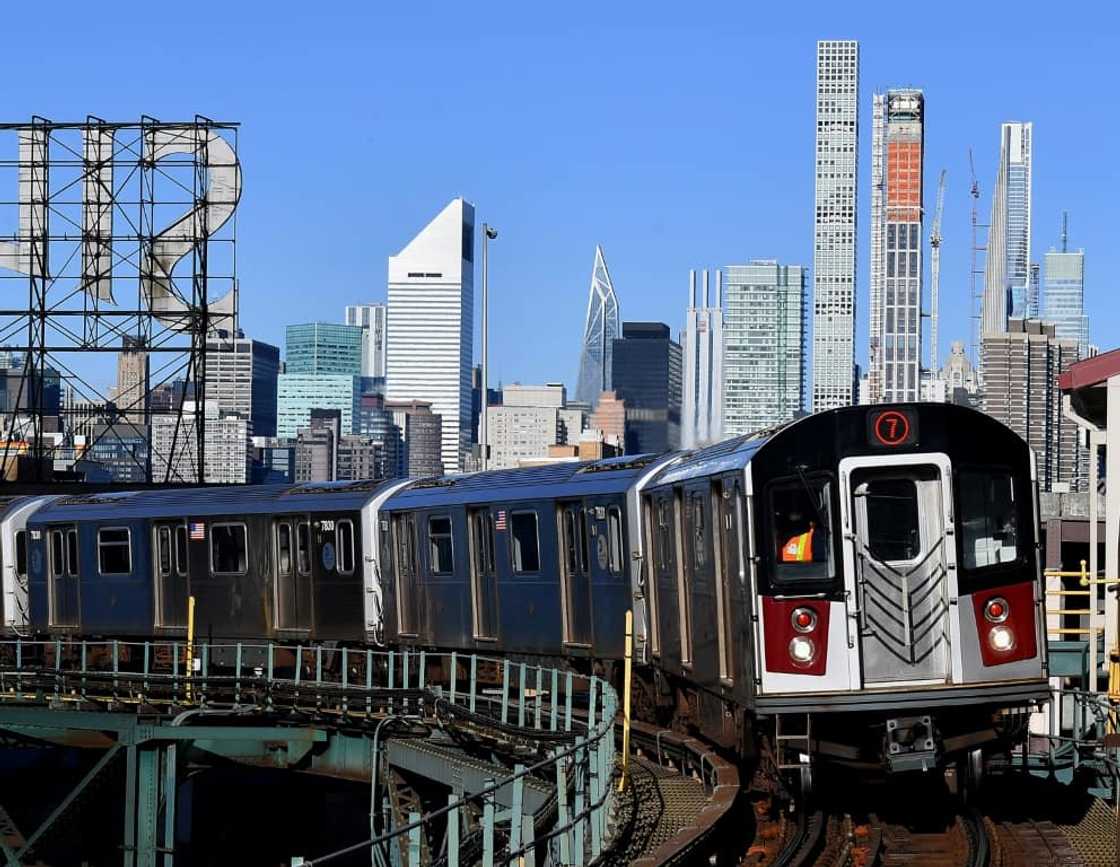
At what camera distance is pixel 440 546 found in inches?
1031

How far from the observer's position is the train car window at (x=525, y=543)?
23859 millimetres

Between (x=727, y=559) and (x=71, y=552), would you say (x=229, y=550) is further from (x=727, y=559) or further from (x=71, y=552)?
(x=727, y=559)

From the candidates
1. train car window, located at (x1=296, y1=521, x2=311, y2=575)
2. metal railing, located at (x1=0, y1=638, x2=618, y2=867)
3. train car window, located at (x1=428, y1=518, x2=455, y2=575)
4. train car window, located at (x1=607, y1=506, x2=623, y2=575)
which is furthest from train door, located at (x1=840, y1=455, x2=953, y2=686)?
train car window, located at (x1=296, y1=521, x2=311, y2=575)

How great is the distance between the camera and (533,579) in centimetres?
2391

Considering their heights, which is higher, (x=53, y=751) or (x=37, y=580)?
(x=37, y=580)

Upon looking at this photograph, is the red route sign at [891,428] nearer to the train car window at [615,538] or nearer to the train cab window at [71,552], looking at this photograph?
the train car window at [615,538]

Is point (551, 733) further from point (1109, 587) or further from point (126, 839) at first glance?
point (126, 839)

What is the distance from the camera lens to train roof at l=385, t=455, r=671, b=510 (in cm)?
2211

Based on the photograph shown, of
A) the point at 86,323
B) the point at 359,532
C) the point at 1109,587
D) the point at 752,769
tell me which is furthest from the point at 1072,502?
the point at 86,323

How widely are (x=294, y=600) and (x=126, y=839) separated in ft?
15.1

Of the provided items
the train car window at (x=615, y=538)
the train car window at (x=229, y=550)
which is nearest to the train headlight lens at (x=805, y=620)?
the train car window at (x=615, y=538)

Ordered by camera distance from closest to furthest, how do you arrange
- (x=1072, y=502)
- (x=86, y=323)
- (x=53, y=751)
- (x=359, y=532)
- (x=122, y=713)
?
1. (x=122, y=713)
2. (x=359, y=532)
3. (x=53, y=751)
4. (x=1072, y=502)
5. (x=86, y=323)

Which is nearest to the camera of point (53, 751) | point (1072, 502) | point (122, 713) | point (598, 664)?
point (598, 664)

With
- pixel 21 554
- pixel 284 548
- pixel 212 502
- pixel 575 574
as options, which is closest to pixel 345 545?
pixel 284 548
